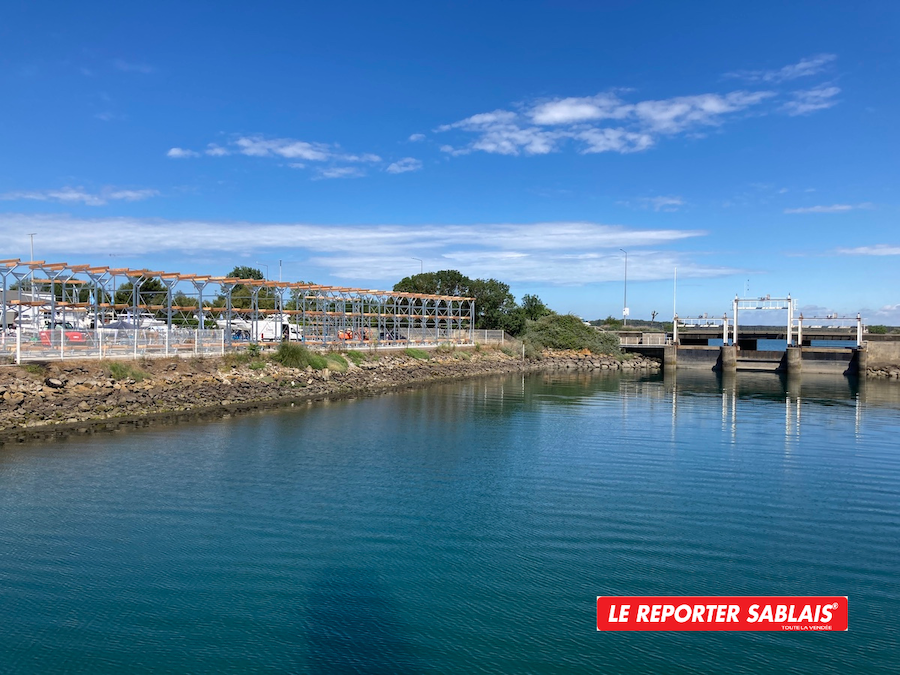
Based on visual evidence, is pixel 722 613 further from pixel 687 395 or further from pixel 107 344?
pixel 687 395

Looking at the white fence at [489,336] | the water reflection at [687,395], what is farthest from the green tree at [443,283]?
the water reflection at [687,395]

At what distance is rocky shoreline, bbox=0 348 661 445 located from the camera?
81.5 ft

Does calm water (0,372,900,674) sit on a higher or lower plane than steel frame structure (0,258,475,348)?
lower

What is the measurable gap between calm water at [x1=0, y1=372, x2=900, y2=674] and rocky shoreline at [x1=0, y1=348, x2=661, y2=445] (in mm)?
2954

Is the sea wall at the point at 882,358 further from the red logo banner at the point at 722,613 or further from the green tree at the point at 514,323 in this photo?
the red logo banner at the point at 722,613

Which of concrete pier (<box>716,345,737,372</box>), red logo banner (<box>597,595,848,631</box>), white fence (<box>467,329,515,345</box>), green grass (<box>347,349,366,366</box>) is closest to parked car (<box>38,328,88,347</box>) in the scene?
green grass (<box>347,349,366,366</box>)

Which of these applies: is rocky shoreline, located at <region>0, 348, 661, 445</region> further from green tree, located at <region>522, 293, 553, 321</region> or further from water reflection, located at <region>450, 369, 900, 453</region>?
green tree, located at <region>522, 293, 553, 321</region>

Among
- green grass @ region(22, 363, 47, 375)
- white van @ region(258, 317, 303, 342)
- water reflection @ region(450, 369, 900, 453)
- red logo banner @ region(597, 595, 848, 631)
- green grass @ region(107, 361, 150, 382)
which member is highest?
white van @ region(258, 317, 303, 342)

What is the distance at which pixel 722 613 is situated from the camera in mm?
10672

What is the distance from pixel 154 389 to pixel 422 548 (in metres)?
21.3

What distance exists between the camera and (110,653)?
9.40m

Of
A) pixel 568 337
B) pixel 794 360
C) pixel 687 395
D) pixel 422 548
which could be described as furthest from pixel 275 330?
pixel 794 360

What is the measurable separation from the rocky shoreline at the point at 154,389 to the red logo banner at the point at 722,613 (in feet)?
70.3

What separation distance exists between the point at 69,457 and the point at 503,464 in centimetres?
1378
